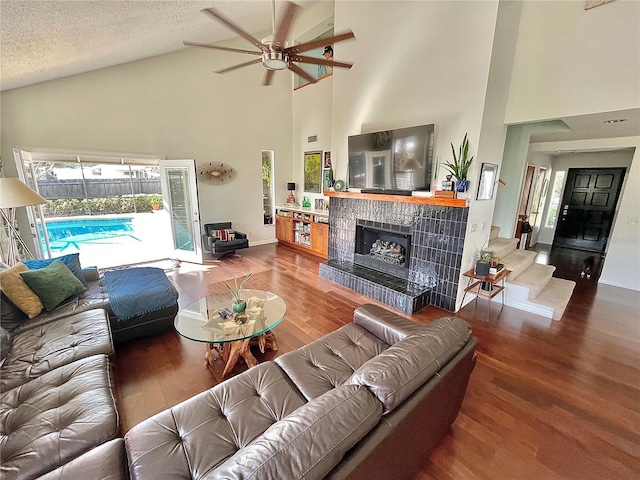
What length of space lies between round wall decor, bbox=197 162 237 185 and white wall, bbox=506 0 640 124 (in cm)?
514

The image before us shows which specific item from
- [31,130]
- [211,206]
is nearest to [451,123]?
[211,206]

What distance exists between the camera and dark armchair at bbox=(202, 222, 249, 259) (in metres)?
5.39

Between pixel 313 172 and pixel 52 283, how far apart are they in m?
4.90

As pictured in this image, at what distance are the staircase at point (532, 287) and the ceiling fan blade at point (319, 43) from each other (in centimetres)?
347

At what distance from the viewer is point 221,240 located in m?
5.51

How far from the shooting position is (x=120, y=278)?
298cm

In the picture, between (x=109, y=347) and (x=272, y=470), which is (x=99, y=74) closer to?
(x=109, y=347)

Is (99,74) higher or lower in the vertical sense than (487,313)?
higher

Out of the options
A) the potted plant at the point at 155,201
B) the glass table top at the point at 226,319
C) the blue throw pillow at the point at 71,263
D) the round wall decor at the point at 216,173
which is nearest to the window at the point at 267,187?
the round wall decor at the point at 216,173

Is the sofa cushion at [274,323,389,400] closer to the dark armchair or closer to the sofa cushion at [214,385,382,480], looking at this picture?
the sofa cushion at [214,385,382,480]

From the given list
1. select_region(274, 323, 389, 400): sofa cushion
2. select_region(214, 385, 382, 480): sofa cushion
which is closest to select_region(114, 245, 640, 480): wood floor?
select_region(274, 323, 389, 400): sofa cushion

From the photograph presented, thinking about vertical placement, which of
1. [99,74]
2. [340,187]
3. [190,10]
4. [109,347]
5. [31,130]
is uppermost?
[190,10]

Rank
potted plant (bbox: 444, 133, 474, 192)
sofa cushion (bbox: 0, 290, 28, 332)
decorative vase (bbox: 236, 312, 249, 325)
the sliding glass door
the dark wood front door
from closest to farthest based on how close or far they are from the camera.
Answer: sofa cushion (bbox: 0, 290, 28, 332) → decorative vase (bbox: 236, 312, 249, 325) → potted plant (bbox: 444, 133, 474, 192) → the sliding glass door → the dark wood front door

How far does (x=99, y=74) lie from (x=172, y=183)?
192cm
